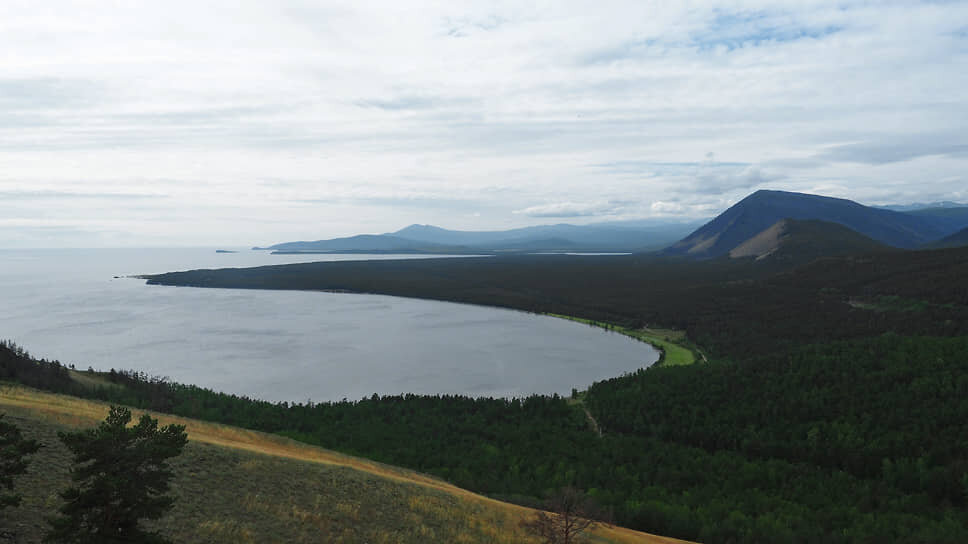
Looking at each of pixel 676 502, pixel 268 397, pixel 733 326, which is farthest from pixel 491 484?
pixel 733 326

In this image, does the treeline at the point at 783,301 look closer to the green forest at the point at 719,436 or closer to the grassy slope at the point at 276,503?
the green forest at the point at 719,436

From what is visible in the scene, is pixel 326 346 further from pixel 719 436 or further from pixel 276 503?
pixel 276 503

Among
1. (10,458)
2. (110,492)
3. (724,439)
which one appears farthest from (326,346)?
(110,492)

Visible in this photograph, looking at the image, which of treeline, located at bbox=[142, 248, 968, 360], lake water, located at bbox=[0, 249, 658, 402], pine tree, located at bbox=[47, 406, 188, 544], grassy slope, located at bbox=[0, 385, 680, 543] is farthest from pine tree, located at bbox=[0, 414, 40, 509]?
treeline, located at bbox=[142, 248, 968, 360]

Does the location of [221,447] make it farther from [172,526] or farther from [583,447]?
[583,447]

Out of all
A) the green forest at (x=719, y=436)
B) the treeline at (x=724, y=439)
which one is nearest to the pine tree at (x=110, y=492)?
the green forest at (x=719, y=436)
